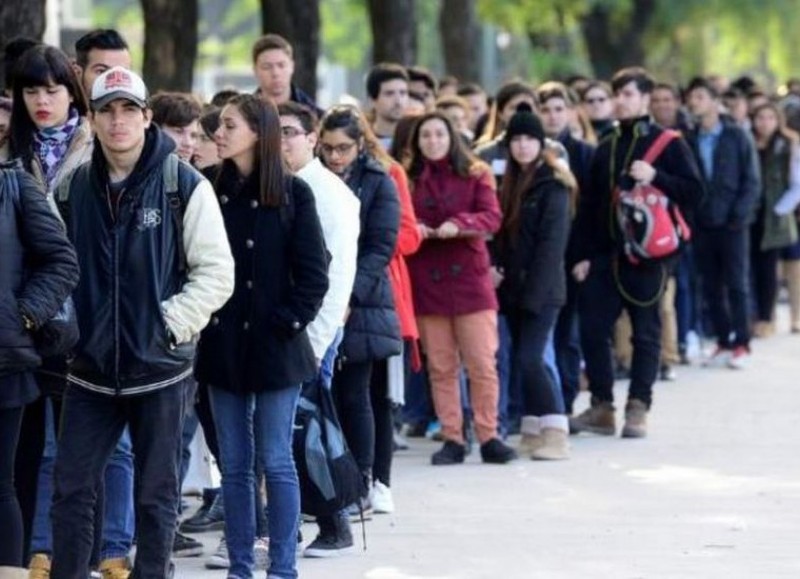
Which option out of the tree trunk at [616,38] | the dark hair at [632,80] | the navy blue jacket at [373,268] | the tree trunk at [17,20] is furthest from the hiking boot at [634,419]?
the tree trunk at [616,38]

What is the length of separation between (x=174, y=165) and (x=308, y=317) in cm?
92

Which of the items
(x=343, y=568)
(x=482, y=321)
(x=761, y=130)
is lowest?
(x=343, y=568)

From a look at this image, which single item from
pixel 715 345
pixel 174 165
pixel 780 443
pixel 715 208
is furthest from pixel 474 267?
pixel 715 345

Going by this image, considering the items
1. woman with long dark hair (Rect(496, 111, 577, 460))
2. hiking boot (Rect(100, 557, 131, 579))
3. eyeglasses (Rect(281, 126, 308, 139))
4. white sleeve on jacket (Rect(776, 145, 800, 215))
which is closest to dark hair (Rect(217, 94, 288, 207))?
eyeglasses (Rect(281, 126, 308, 139))

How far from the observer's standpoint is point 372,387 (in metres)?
12.1

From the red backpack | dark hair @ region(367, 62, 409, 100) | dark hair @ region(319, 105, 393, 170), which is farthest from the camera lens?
the red backpack

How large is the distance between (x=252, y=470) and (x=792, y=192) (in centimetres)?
1255

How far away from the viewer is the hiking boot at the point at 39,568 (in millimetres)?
9383

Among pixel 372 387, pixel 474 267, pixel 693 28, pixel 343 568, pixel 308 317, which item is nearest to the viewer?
pixel 308 317

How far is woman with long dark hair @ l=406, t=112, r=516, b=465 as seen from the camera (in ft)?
44.6

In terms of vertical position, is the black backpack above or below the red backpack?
below

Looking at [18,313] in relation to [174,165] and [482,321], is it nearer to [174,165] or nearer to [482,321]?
[174,165]

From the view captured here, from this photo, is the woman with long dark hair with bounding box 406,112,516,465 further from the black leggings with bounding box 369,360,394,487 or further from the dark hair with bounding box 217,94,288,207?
the dark hair with bounding box 217,94,288,207

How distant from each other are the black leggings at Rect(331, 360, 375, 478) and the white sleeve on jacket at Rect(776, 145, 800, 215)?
10.4 m
